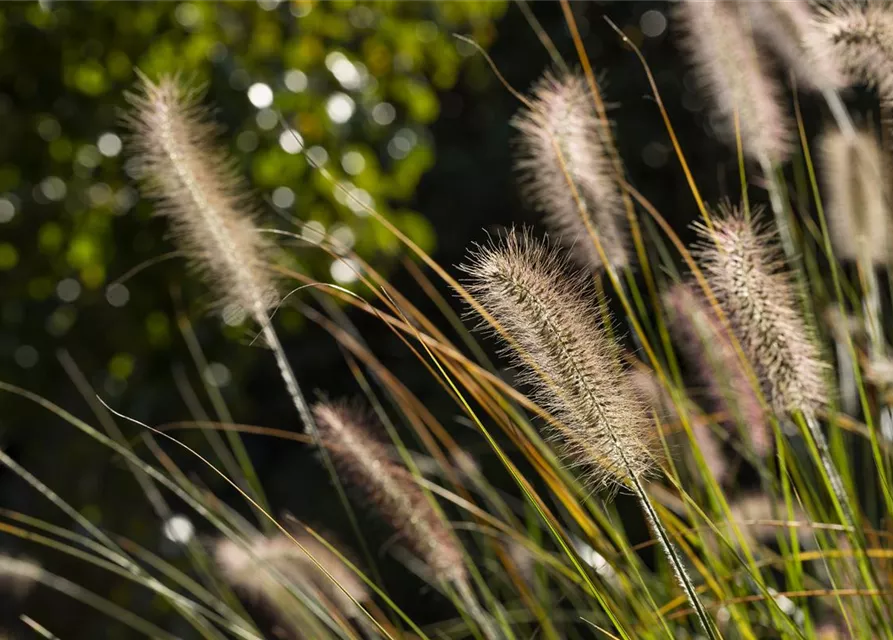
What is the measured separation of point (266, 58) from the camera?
2.77 metres

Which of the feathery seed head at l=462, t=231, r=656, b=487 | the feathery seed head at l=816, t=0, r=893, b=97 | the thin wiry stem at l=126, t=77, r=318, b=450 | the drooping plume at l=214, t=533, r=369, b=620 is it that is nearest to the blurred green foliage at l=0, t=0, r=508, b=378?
the drooping plume at l=214, t=533, r=369, b=620

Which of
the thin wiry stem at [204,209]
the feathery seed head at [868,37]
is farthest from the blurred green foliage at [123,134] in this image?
the feathery seed head at [868,37]

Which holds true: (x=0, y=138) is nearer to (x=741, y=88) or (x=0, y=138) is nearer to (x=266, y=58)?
(x=266, y=58)

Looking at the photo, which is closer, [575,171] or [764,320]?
[764,320]

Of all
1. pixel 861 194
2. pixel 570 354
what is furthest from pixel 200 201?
pixel 861 194

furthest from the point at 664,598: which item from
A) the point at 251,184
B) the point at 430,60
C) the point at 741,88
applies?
the point at 430,60

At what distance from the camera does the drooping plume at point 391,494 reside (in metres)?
1.26

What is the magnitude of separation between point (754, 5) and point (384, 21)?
1.53m

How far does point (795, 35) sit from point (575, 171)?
0.38 metres

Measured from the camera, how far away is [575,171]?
4.26ft

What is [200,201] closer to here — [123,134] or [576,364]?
[576,364]

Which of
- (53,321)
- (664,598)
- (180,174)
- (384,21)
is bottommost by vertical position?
(664,598)

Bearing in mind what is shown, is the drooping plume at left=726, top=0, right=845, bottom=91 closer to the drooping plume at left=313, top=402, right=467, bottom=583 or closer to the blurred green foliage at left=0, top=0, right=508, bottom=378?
the drooping plume at left=313, top=402, right=467, bottom=583

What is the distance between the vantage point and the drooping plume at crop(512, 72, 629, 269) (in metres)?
1.25
